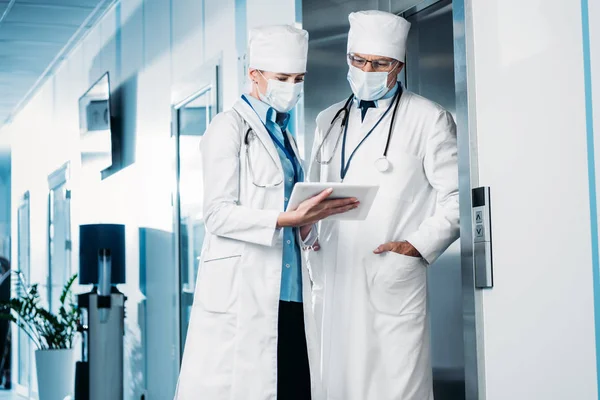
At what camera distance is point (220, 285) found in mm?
2617

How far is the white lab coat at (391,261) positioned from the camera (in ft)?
8.91

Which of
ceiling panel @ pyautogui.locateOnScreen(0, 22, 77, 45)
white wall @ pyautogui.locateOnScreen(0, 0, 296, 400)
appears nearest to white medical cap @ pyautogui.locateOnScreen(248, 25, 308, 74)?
white wall @ pyautogui.locateOnScreen(0, 0, 296, 400)

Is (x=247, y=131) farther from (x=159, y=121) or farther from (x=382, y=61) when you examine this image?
(x=159, y=121)

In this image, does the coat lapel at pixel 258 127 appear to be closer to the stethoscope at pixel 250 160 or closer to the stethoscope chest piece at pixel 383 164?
the stethoscope at pixel 250 160

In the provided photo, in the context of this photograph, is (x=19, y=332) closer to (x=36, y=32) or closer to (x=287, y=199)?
(x=36, y=32)

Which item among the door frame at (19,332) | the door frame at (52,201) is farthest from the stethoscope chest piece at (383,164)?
the door frame at (19,332)

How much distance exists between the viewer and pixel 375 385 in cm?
276

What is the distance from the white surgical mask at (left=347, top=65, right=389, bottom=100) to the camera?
2.85 m

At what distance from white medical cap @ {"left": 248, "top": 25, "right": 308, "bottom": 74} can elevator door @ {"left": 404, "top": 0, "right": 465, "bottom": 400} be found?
2.92 feet

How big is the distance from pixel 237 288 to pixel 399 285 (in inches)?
19.4

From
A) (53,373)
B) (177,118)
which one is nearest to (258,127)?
(177,118)

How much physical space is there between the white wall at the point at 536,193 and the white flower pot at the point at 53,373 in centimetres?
511

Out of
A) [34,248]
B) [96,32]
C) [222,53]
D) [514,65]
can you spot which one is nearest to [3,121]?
[34,248]

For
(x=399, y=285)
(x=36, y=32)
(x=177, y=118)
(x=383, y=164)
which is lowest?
(x=399, y=285)
